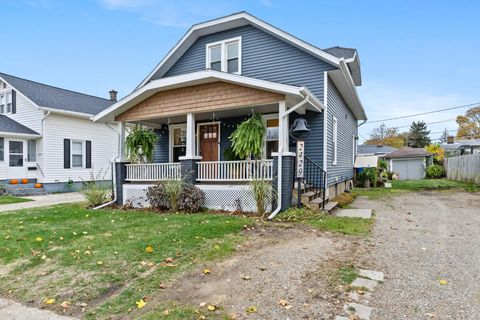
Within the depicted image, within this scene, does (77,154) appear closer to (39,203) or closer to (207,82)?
(39,203)

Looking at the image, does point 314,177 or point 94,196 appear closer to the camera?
point 314,177

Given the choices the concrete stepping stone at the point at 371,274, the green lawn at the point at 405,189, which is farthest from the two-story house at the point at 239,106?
the concrete stepping stone at the point at 371,274

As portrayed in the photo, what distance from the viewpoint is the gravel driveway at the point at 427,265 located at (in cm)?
286

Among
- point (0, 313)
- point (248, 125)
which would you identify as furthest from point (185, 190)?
point (0, 313)

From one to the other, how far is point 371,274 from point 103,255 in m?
3.89

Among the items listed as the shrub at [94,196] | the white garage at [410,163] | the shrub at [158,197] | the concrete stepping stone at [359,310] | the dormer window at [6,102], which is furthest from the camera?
the white garage at [410,163]

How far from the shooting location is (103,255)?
15.0 feet

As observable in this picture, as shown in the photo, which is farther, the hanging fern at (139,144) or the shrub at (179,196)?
the hanging fern at (139,144)

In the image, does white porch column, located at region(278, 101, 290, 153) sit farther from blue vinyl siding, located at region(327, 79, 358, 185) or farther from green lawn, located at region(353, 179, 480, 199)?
green lawn, located at region(353, 179, 480, 199)

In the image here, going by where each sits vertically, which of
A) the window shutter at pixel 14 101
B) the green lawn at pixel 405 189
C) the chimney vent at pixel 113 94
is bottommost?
the green lawn at pixel 405 189

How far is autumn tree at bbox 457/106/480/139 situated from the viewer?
4033 centimetres

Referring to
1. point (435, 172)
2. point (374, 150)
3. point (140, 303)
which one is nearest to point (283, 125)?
point (140, 303)

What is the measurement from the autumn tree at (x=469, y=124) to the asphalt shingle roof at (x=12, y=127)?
49588 millimetres

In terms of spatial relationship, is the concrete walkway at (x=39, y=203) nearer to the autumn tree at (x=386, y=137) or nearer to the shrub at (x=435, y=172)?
the shrub at (x=435, y=172)
